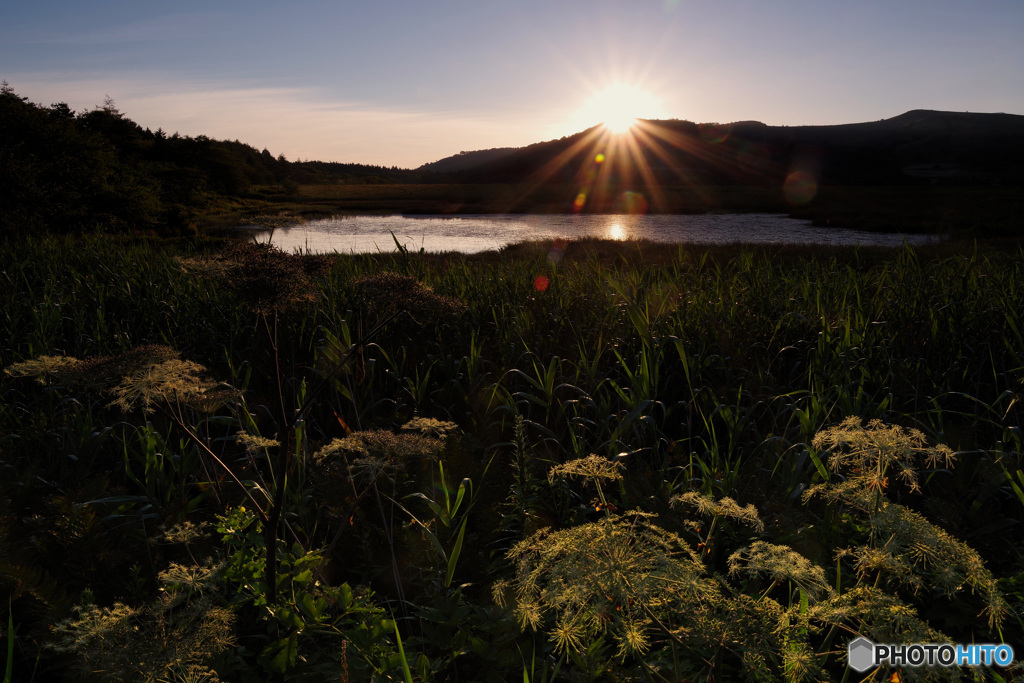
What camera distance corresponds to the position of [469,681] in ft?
6.45

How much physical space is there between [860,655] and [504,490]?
2099 millimetres

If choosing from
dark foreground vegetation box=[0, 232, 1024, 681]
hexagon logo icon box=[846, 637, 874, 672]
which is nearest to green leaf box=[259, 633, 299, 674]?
dark foreground vegetation box=[0, 232, 1024, 681]

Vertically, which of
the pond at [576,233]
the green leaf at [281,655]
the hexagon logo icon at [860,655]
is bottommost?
the green leaf at [281,655]

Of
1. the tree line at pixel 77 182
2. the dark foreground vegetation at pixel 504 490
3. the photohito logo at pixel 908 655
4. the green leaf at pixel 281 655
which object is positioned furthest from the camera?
the tree line at pixel 77 182

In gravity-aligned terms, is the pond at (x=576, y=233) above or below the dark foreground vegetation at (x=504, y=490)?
above

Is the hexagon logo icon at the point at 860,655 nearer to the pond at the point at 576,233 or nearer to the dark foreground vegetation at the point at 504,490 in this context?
the dark foreground vegetation at the point at 504,490

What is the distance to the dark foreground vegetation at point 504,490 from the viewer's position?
1.32m

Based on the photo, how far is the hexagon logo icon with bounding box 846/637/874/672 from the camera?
3.88ft

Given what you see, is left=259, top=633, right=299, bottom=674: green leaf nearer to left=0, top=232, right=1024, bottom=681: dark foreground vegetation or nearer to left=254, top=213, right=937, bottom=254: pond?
left=0, top=232, right=1024, bottom=681: dark foreground vegetation

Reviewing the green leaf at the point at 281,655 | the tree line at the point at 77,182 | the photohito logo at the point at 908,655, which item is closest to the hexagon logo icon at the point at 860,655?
the photohito logo at the point at 908,655

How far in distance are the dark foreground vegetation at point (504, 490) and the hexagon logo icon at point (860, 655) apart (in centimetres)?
7

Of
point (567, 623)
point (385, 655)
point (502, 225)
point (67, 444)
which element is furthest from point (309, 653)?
point (502, 225)

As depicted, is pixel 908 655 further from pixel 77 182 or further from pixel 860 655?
pixel 77 182

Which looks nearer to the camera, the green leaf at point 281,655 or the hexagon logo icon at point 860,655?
the hexagon logo icon at point 860,655
